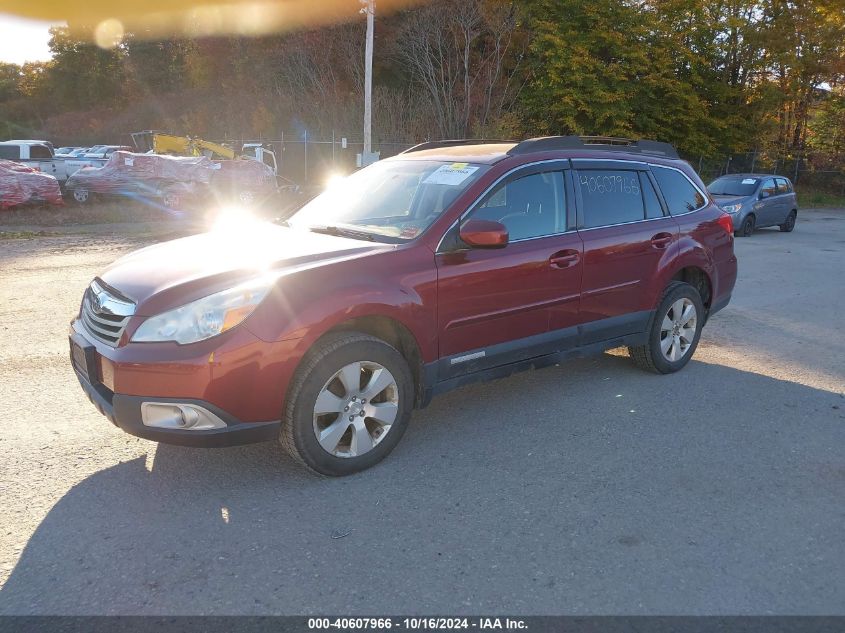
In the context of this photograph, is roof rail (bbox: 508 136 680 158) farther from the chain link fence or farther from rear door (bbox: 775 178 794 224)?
the chain link fence

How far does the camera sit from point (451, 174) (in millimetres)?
4453

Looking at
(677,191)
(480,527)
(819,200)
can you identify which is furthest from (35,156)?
(819,200)

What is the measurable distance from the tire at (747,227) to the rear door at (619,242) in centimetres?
1340

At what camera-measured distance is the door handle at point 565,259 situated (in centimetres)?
450

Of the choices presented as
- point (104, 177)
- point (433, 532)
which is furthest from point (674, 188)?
point (104, 177)

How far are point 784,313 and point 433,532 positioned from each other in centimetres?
663

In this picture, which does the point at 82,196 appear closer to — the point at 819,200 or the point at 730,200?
the point at 730,200

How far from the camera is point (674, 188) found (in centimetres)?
559

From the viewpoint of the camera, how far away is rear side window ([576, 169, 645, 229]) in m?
4.82

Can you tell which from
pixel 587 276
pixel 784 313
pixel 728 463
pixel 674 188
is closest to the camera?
pixel 728 463

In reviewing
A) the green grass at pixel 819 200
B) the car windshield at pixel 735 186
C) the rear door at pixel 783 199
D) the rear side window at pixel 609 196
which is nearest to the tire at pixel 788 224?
the rear door at pixel 783 199

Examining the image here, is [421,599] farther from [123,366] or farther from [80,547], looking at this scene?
[123,366]

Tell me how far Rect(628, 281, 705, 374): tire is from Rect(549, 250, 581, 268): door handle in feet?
3.62

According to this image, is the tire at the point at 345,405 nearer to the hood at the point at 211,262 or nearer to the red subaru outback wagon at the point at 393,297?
the red subaru outback wagon at the point at 393,297
